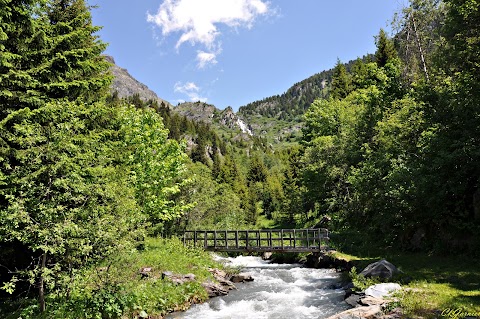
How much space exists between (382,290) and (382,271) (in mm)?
2196

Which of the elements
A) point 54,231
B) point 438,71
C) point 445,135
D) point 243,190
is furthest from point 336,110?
point 54,231

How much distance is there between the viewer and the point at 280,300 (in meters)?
15.2

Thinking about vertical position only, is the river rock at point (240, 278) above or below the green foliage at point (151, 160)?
below

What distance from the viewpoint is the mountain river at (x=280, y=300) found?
13125mm

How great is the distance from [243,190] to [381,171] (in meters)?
50.6

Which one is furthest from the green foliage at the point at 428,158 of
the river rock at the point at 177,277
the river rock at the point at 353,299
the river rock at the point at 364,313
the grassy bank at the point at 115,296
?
the grassy bank at the point at 115,296

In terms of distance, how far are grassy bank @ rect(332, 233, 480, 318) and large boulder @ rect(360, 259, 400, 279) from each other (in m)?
0.46

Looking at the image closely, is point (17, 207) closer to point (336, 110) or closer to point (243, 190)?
point (336, 110)

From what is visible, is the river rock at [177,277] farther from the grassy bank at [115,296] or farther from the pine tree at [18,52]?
the pine tree at [18,52]

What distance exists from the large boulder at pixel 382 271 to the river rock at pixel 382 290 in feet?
4.38

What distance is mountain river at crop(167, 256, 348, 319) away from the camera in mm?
13125

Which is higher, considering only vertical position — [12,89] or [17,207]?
[12,89]

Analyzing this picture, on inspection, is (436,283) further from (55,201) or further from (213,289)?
(55,201)

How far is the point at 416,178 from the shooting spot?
57.7 feet
